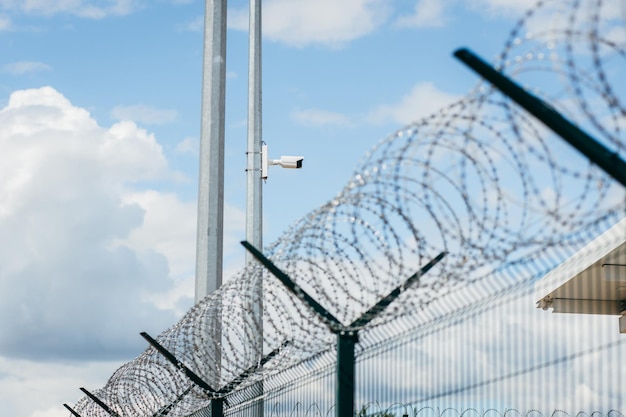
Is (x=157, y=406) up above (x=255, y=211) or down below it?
below

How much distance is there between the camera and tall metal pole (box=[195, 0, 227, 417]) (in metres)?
14.7

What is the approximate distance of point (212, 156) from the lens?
15.2 metres

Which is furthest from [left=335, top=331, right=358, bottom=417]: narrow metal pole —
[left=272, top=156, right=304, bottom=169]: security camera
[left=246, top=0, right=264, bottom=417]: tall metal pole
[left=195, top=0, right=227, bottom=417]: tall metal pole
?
[left=272, top=156, right=304, bottom=169]: security camera

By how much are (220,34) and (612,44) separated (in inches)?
438

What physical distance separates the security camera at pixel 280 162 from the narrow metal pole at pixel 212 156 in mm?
1204

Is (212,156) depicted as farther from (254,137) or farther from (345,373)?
(345,373)

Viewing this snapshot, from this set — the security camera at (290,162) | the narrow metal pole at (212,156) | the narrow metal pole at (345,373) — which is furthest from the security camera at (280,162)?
the narrow metal pole at (345,373)

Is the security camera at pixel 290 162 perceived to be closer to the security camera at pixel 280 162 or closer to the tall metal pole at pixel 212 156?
the security camera at pixel 280 162

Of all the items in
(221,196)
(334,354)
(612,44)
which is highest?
(221,196)

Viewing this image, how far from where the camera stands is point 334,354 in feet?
26.9

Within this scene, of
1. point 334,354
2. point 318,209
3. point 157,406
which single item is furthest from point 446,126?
point 157,406

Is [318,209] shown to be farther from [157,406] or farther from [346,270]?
[157,406]

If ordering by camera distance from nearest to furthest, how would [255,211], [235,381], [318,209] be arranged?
[318,209]
[235,381]
[255,211]

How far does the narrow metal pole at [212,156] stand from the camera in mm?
14703
